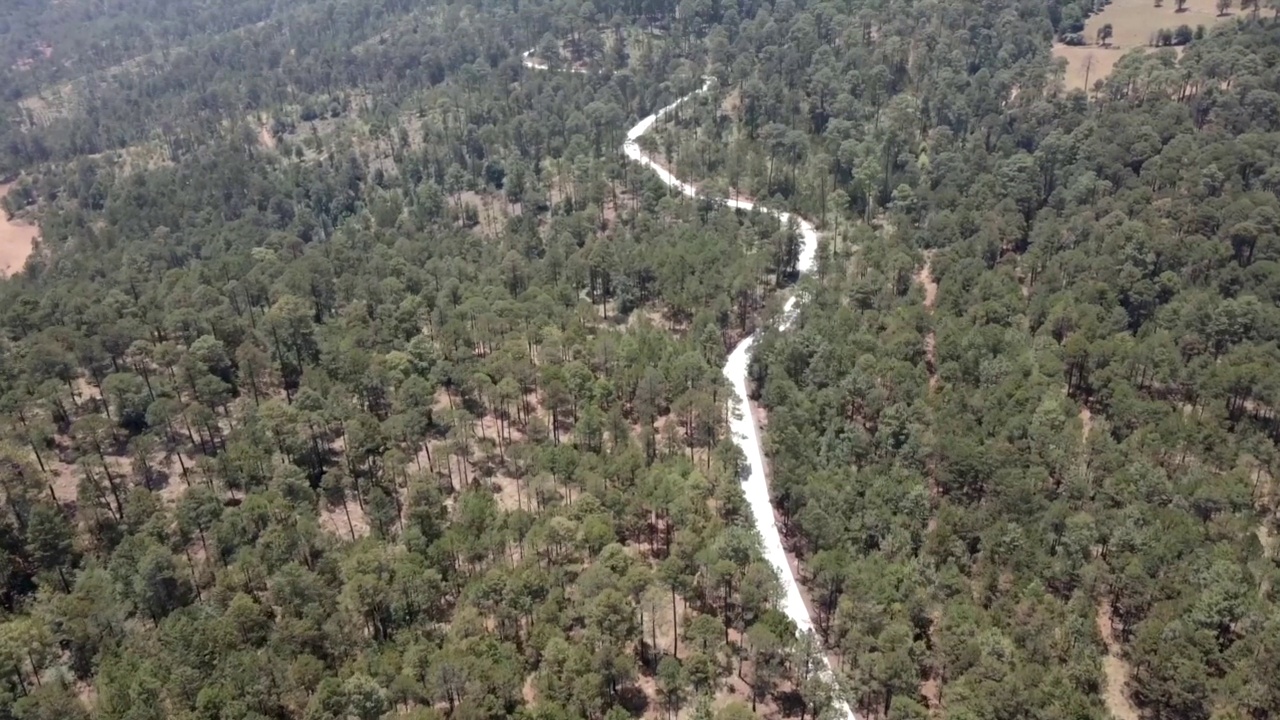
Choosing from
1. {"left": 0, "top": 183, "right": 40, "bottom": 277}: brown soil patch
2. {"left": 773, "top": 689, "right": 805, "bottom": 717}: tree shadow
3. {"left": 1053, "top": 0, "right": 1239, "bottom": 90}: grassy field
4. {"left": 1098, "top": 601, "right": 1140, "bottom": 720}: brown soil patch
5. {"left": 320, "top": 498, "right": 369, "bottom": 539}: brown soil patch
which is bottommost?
{"left": 1098, "top": 601, "right": 1140, "bottom": 720}: brown soil patch

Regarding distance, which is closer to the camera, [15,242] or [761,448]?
[761,448]

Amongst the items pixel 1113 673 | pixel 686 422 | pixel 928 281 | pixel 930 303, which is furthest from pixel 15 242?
pixel 1113 673

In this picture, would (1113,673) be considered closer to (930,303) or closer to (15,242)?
(930,303)

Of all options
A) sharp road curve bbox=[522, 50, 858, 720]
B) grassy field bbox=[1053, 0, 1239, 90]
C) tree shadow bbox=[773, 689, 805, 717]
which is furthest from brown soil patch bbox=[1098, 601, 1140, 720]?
grassy field bbox=[1053, 0, 1239, 90]

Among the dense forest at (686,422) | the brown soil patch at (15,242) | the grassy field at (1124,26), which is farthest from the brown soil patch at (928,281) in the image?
the brown soil patch at (15,242)

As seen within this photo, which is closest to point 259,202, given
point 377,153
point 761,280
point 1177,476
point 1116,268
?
point 377,153

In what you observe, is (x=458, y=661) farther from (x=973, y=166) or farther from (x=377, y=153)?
(x=377, y=153)

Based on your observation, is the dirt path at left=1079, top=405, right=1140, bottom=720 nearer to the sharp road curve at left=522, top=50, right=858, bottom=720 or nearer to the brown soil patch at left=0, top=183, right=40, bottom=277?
the sharp road curve at left=522, top=50, right=858, bottom=720
